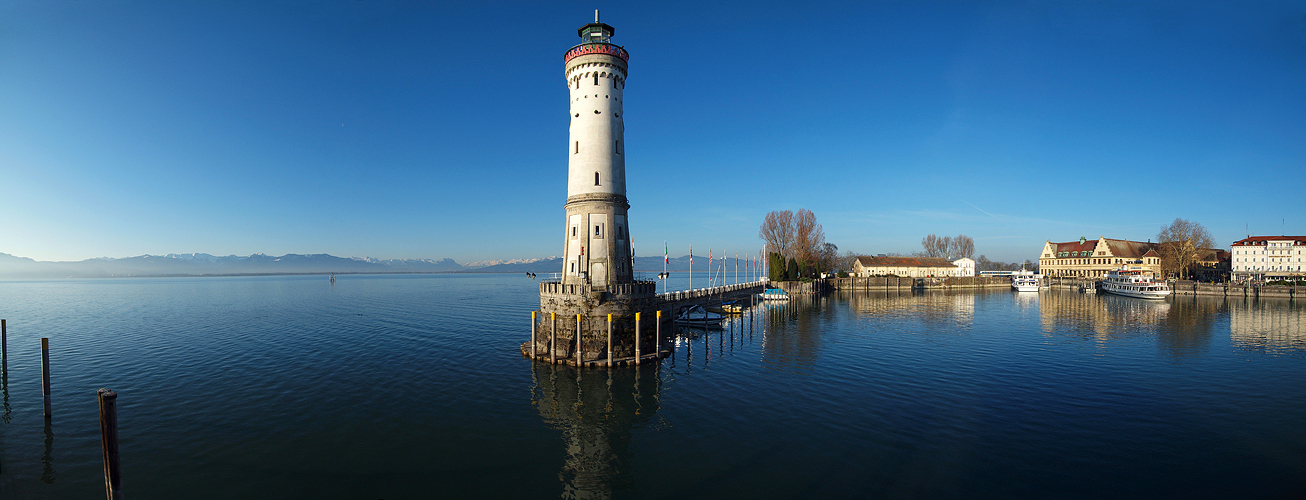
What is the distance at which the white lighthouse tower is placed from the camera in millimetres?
35312

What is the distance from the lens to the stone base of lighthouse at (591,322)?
34.1 meters

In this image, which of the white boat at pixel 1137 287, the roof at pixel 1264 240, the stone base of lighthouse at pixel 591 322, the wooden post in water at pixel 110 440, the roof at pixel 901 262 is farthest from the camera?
the roof at pixel 901 262

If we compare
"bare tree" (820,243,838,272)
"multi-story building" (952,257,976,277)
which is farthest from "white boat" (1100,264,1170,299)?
"bare tree" (820,243,838,272)

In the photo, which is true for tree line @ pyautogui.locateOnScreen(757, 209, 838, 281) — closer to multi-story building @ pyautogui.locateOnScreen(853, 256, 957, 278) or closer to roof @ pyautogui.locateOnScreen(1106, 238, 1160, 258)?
multi-story building @ pyautogui.locateOnScreen(853, 256, 957, 278)

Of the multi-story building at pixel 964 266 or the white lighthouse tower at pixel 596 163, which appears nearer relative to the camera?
the white lighthouse tower at pixel 596 163

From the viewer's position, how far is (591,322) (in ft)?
113

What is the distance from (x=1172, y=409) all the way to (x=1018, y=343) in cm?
2073

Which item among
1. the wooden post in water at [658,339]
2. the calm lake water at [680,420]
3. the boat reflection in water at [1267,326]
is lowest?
the boat reflection in water at [1267,326]

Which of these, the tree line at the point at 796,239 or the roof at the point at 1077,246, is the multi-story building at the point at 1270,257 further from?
the tree line at the point at 796,239

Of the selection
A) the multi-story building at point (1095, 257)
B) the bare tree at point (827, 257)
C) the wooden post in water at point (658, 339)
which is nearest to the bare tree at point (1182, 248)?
the multi-story building at point (1095, 257)

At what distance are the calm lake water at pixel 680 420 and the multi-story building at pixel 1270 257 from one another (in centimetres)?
11625

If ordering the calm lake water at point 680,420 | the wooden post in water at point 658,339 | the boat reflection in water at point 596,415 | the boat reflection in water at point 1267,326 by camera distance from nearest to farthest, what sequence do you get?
1. the calm lake water at point 680,420
2. the boat reflection in water at point 596,415
3. the wooden post in water at point 658,339
4. the boat reflection in water at point 1267,326

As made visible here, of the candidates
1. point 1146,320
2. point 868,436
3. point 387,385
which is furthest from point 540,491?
point 1146,320

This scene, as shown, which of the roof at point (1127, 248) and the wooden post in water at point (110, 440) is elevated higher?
the roof at point (1127, 248)
